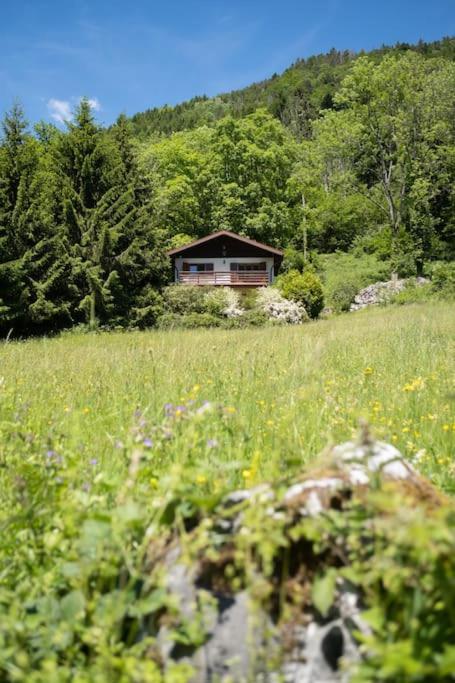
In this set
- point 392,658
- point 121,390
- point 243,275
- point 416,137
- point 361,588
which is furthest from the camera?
point 243,275

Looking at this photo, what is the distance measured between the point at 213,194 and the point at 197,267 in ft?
29.3

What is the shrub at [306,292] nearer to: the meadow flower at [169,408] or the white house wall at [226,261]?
the white house wall at [226,261]

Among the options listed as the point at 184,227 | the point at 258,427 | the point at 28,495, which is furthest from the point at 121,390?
the point at 184,227

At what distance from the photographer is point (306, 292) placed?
27438 millimetres

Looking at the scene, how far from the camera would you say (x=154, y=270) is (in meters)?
24.1

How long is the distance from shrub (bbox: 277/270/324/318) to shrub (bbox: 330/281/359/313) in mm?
3432

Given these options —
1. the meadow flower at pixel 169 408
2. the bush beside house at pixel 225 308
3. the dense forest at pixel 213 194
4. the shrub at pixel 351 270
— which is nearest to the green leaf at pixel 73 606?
the meadow flower at pixel 169 408

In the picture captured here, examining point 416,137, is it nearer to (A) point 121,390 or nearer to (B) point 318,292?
(B) point 318,292

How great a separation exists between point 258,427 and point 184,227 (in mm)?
41429

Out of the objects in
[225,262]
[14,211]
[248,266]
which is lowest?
[248,266]

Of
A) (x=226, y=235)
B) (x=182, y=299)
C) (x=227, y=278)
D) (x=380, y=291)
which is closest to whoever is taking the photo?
(x=182, y=299)

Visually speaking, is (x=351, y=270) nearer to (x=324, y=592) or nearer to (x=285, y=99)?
(x=324, y=592)

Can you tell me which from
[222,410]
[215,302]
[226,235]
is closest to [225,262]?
[226,235]

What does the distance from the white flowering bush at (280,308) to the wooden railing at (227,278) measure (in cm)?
760
